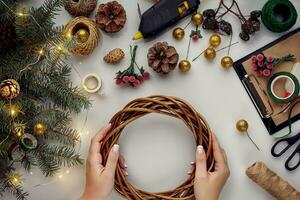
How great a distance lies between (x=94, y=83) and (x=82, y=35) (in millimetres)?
133

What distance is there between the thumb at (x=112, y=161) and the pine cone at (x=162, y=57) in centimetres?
22

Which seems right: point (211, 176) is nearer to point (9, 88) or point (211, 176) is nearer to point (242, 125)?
point (242, 125)

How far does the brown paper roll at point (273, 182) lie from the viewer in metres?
1.21

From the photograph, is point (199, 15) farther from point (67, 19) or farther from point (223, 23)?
point (67, 19)

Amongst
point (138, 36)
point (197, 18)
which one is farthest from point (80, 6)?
point (197, 18)

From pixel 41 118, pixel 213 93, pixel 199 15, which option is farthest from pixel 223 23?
pixel 41 118

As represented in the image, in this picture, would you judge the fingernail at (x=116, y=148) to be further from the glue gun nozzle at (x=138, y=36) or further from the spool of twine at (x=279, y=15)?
the spool of twine at (x=279, y=15)

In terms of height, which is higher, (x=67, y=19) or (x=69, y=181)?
(x=67, y=19)

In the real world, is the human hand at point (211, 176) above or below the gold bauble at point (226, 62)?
below

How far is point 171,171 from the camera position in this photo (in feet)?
4.18

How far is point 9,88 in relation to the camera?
1036 millimetres

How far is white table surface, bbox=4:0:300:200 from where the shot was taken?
49.4 inches

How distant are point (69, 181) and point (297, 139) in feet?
1.96

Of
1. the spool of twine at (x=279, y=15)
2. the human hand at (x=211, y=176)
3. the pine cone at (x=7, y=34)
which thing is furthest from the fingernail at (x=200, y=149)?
the pine cone at (x=7, y=34)
